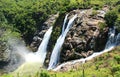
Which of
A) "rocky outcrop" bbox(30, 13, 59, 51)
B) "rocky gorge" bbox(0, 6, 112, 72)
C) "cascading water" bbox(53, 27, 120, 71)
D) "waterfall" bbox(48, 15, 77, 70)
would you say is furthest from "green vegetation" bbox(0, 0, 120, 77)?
"rocky outcrop" bbox(30, 13, 59, 51)

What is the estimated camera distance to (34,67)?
7081 centimetres

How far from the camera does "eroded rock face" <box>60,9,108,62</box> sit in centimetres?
5822

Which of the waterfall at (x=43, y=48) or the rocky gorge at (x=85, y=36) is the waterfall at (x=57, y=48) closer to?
the rocky gorge at (x=85, y=36)

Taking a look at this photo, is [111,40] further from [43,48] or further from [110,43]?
[43,48]

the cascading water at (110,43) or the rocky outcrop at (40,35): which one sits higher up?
the rocky outcrop at (40,35)

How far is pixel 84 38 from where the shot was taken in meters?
59.9

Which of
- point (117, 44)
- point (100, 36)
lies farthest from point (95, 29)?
point (117, 44)

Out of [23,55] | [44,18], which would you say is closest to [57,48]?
[23,55]

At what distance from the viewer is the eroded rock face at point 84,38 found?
191 ft

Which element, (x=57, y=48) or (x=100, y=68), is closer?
(x=100, y=68)

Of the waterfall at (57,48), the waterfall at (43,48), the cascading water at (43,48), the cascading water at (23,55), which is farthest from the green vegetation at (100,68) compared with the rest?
the cascading water at (43,48)

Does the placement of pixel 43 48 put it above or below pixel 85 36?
above

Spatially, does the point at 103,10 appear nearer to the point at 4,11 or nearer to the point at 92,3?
the point at 92,3

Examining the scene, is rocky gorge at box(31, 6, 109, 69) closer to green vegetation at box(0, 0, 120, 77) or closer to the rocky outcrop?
green vegetation at box(0, 0, 120, 77)
